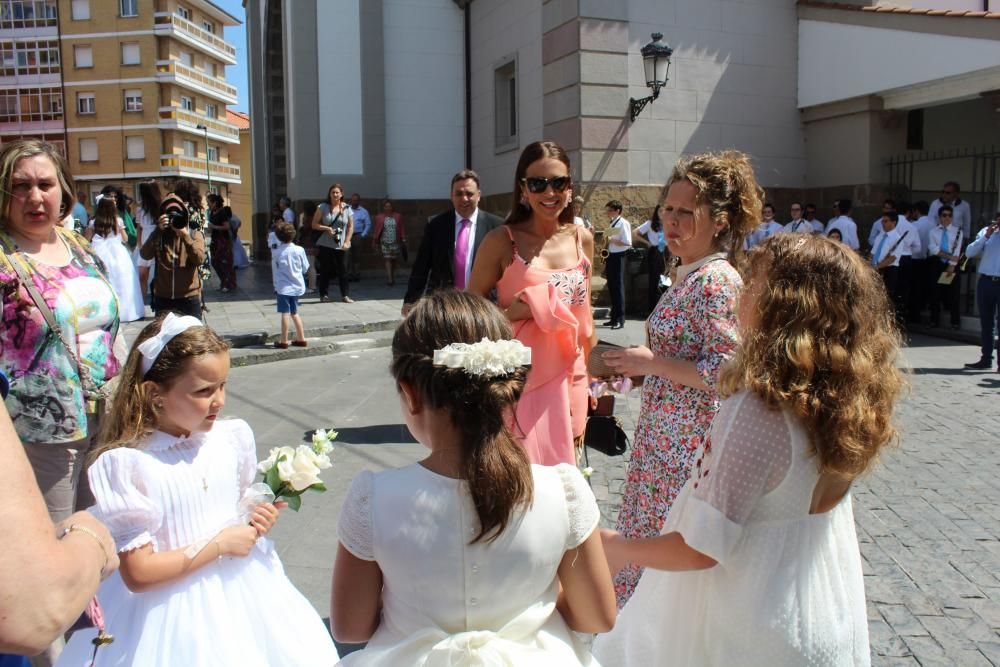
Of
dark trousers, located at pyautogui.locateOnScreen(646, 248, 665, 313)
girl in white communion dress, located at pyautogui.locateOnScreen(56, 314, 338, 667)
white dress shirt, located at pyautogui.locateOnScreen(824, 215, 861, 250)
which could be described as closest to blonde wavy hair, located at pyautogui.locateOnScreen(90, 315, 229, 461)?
girl in white communion dress, located at pyautogui.locateOnScreen(56, 314, 338, 667)

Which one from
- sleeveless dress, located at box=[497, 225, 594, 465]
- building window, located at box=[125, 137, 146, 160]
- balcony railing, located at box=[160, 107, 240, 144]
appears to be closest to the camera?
sleeveless dress, located at box=[497, 225, 594, 465]

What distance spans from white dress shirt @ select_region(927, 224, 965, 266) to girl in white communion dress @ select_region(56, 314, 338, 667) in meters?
11.8

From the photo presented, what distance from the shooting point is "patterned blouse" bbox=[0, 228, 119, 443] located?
→ 9.29 ft

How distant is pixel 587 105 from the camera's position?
12656 millimetres

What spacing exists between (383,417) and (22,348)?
424cm

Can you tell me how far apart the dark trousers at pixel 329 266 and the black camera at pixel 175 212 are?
281 inches

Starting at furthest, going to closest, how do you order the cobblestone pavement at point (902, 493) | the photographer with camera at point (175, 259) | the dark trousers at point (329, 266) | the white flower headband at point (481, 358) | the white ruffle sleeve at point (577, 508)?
1. the dark trousers at point (329, 266)
2. the photographer with camera at point (175, 259)
3. the cobblestone pavement at point (902, 493)
4. the white ruffle sleeve at point (577, 508)
5. the white flower headband at point (481, 358)

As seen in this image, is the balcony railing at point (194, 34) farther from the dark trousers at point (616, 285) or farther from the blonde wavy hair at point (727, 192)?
the blonde wavy hair at point (727, 192)

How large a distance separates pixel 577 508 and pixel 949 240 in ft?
40.4

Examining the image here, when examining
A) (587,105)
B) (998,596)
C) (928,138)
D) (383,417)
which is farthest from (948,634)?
(928,138)

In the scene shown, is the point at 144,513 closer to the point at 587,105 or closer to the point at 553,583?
the point at 553,583

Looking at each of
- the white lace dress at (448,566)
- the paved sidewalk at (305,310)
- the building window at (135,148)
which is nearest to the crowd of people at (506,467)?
the white lace dress at (448,566)

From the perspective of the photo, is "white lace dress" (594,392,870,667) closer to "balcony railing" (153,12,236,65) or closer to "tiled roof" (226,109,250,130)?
"balcony railing" (153,12,236,65)

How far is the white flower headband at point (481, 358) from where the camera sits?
1.52 m
